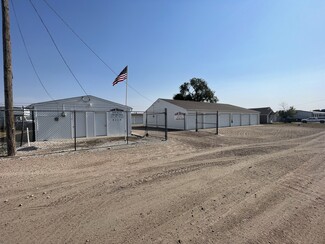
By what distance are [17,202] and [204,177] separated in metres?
4.22

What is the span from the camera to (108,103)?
57.9 feet

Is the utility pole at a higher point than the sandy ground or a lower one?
higher

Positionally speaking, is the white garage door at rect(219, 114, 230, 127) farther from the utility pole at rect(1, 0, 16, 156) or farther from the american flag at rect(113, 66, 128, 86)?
the utility pole at rect(1, 0, 16, 156)

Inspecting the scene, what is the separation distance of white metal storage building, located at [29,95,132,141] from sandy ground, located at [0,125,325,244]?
29.6 feet

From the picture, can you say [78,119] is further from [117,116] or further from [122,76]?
[122,76]

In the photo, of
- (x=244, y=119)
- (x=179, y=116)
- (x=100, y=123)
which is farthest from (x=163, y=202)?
(x=244, y=119)

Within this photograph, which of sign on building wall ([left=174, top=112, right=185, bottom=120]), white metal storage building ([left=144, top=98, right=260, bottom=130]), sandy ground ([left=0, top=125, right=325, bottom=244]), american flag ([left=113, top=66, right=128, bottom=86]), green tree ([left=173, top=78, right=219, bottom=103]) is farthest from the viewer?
green tree ([left=173, top=78, right=219, bottom=103])

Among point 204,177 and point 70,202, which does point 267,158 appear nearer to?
point 204,177

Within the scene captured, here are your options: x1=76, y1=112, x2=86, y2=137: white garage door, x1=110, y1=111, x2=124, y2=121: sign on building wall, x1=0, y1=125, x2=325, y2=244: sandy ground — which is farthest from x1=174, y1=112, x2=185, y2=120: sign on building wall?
x1=0, y1=125, x2=325, y2=244: sandy ground

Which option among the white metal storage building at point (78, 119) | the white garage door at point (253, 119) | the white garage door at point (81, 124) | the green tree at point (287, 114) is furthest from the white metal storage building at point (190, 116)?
the green tree at point (287, 114)

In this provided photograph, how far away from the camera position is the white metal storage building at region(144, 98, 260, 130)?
82.3 feet

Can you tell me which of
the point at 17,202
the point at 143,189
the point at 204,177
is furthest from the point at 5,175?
the point at 204,177

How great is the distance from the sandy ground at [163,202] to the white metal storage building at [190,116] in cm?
1570

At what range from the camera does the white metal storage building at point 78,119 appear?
15359mm
